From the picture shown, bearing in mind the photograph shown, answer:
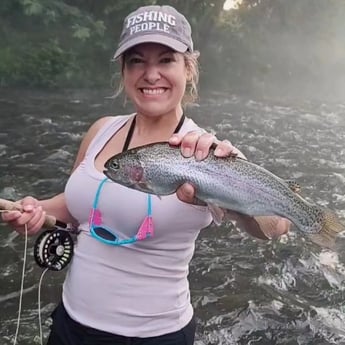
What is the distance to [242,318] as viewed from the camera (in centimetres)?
517

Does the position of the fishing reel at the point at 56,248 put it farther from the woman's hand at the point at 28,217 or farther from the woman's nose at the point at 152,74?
the woman's nose at the point at 152,74

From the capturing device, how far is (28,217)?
243cm

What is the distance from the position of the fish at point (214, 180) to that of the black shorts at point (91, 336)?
1.97 feet

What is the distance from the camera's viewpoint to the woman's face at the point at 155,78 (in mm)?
2375

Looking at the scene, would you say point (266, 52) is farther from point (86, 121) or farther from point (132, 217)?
point (132, 217)

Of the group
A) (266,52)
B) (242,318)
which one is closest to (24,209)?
(242,318)

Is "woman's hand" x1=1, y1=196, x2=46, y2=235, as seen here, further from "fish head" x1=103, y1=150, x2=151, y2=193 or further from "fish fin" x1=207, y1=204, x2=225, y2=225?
"fish fin" x1=207, y1=204, x2=225, y2=225

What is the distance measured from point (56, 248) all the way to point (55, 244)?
3 centimetres

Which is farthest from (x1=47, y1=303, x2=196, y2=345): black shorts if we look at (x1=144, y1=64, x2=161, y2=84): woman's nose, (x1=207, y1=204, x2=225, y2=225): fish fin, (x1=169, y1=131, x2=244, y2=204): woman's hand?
(x1=144, y1=64, x2=161, y2=84): woman's nose

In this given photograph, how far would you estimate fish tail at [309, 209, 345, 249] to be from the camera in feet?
7.62

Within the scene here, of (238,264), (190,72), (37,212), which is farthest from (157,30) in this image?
Result: (238,264)

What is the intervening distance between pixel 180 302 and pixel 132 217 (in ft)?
1.46

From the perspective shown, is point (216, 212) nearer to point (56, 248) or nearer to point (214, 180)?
point (214, 180)

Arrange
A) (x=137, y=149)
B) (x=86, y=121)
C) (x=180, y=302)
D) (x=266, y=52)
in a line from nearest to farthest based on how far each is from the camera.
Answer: (x=137, y=149), (x=180, y=302), (x=86, y=121), (x=266, y=52)
